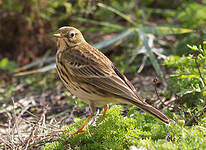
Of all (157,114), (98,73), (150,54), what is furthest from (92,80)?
(150,54)

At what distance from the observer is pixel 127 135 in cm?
334

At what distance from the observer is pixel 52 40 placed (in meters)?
7.21

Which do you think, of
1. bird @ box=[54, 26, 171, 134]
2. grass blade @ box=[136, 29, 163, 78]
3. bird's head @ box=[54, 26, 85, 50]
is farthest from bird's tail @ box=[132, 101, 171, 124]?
grass blade @ box=[136, 29, 163, 78]

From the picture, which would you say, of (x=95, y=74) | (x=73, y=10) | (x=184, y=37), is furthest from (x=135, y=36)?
(x=95, y=74)

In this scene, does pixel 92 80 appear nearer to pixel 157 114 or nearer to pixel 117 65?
pixel 157 114

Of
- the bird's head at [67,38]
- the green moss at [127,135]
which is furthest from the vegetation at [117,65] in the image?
the bird's head at [67,38]

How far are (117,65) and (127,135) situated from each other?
3.05 meters

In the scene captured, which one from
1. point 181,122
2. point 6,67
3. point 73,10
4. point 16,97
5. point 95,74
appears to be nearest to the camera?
point 181,122

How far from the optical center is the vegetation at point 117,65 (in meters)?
3.46

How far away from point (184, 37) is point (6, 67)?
3530 millimetres

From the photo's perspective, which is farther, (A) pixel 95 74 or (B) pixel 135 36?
(B) pixel 135 36

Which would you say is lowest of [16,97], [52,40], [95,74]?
[16,97]

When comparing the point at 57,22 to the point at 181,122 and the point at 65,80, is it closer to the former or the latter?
the point at 65,80

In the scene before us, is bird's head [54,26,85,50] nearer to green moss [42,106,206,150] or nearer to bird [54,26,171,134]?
bird [54,26,171,134]
